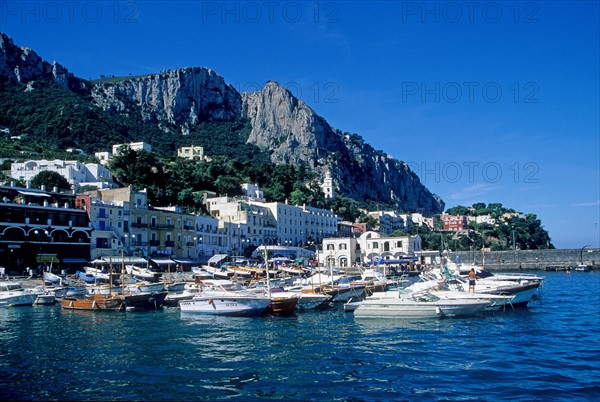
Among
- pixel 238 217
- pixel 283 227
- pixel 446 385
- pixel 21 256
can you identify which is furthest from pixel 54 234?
pixel 446 385

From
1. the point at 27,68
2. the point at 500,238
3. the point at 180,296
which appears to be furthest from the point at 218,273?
the point at 27,68

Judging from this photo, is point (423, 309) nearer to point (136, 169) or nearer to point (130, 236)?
point (130, 236)

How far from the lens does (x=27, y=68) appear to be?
579ft

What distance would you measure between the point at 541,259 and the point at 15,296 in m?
98.7

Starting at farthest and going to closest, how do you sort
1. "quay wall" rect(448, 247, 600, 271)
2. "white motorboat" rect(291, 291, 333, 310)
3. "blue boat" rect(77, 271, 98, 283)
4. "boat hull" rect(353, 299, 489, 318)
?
"quay wall" rect(448, 247, 600, 271) < "blue boat" rect(77, 271, 98, 283) < "white motorboat" rect(291, 291, 333, 310) < "boat hull" rect(353, 299, 489, 318)

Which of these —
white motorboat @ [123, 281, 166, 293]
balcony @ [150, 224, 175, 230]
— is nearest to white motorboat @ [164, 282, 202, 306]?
white motorboat @ [123, 281, 166, 293]

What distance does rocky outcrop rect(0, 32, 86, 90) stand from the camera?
169250mm

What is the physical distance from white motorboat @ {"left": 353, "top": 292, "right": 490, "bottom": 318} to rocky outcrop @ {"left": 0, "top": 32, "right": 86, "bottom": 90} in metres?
172

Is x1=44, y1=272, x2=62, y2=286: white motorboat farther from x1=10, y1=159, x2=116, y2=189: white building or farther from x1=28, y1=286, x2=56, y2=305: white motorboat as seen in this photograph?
x1=10, y1=159, x2=116, y2=189: white building

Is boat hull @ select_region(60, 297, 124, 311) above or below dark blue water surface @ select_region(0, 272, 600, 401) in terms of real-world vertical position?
above

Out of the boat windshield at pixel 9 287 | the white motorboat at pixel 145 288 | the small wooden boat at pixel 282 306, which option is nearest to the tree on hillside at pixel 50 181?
the boat windshield at pixel 9 287

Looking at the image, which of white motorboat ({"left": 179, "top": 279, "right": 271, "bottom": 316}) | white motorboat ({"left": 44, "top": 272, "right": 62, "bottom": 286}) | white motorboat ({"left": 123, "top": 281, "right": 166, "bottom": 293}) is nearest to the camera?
white motorboat ({"left": 179, "top": 279, "right": 271, "bottom": 316})

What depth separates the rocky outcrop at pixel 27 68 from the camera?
555 feet

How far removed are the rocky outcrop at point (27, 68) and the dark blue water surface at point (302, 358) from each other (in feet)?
532
